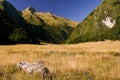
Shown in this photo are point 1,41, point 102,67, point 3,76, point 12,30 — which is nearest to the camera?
point 3,76

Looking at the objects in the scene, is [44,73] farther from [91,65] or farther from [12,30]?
[12,30]

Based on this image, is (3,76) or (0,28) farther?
(0,28)

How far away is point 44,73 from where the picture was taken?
43.4 feet

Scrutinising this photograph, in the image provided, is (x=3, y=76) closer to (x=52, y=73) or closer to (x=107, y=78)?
(x=52, y=73)

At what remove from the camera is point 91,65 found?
17.4 m

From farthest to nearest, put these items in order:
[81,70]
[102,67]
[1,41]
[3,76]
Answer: [1,41]
[102,67]
[81,70]
[3,76]

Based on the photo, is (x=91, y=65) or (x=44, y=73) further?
(x=91, y=65)

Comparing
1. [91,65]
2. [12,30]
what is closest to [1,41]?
[12,30]

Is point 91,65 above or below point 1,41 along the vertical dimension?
below

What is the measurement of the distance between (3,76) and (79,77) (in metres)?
3.35

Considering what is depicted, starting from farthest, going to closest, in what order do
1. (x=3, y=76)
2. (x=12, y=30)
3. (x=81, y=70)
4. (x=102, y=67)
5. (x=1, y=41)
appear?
(x=12, y=30), (x=1, y=41), (x=102, y=67), (x=81, y=70), (x=3, y=76)

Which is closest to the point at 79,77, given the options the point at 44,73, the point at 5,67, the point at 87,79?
the point at 87,79

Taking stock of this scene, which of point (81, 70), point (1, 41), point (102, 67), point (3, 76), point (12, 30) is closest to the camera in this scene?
point (3, 76)

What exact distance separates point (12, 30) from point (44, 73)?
175778 mm
